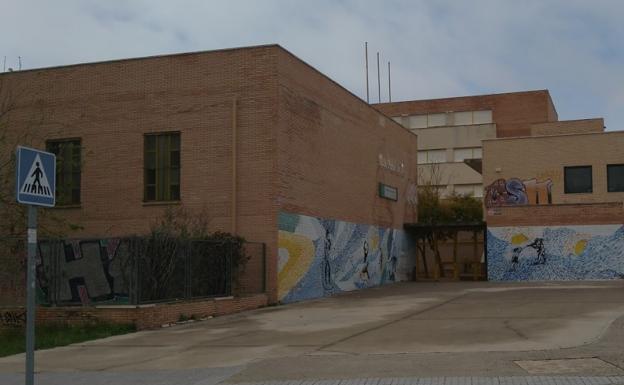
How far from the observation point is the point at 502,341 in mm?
13461

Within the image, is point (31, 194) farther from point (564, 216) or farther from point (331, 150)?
point (564, 216)

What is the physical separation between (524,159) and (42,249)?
101ft

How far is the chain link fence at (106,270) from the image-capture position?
18.8 metres

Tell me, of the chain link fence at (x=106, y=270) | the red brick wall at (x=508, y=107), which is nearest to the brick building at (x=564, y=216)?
the chain link fence at (x=106, y=270)

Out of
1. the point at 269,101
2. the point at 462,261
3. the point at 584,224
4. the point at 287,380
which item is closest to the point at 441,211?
the point at 462,261

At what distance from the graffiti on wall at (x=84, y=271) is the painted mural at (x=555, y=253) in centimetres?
2391

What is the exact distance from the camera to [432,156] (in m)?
72.4

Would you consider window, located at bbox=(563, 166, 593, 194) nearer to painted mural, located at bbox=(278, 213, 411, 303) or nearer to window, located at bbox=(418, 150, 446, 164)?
painted mural, located at bbox=(278, 213, 411, 303)

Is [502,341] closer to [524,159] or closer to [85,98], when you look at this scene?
[85,98]

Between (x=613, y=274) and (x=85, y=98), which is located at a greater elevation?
(x=85, y=98)

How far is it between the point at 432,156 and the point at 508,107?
29.2 feet

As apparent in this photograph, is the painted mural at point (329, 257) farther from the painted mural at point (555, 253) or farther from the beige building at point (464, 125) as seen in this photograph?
the beige building at point (464, 125)

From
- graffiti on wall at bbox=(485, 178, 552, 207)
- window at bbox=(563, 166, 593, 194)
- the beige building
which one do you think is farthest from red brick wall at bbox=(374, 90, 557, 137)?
graffiti on wall at bbox=(485, 178, 552, 207)

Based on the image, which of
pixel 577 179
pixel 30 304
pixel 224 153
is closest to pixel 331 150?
pixel 224 153
